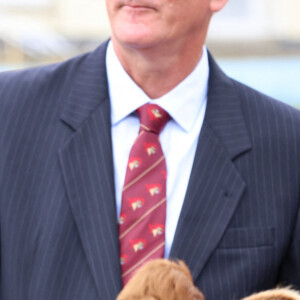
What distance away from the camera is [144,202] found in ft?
6.95

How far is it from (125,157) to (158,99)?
21 cm

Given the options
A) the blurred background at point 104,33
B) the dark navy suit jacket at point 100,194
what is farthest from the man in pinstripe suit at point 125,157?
the blurred background at point 104,33

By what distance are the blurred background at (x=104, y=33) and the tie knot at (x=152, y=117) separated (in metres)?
8.37

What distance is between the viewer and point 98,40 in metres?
14.1

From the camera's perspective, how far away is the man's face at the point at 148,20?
2115 mm

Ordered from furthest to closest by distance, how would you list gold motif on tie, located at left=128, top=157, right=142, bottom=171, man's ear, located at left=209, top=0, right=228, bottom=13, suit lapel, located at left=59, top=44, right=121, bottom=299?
man's ear, located at left=209, top=0, right=228, bottom=13, gold motif on tie, located at left=128, top=157, right=142, bottom=171, suit lapel, located at left=59, top=44, right=121, bottom=299

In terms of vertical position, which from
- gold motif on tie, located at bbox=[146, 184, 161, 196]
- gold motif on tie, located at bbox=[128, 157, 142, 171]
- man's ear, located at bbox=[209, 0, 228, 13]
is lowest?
gold motif on tie, located at bbox=[146, 184, 161, 196]

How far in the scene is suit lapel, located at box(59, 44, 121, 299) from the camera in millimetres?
2037

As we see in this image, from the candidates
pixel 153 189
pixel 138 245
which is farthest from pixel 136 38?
pixel 138 245

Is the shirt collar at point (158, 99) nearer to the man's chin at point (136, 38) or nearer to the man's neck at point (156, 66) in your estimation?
the man's neck at point (156, 66)

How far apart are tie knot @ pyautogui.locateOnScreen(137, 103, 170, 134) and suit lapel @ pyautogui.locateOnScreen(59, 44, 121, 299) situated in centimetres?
9

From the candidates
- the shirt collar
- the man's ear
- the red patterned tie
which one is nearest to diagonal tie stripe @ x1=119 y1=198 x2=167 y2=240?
the red patterned tie

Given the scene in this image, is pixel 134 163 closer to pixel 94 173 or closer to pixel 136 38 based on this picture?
pixel 94 173

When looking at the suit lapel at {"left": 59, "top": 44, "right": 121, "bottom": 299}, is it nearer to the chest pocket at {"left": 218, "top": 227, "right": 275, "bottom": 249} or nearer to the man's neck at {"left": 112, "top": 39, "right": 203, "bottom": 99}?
the man's neck at {"left": 112, "top": 39, "right": 203, "bottom": 99}
